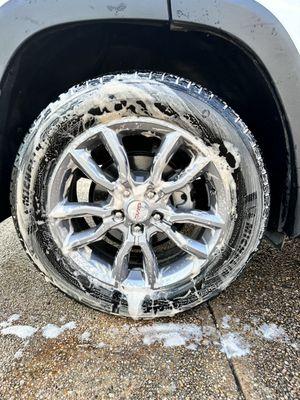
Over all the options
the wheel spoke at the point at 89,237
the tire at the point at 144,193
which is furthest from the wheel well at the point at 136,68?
the wheel spoke at the point at 89,237

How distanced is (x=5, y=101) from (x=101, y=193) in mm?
616

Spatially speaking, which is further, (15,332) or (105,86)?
(15,332)

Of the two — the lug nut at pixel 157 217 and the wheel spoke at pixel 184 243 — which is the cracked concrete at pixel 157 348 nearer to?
the wheel spoke at pixel 184 243

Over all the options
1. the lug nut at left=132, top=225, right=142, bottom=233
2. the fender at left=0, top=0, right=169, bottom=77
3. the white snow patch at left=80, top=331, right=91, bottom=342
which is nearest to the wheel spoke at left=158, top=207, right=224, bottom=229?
the lug nut at left=132, top=225, right=142, bottom=233

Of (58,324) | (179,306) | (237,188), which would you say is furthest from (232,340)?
(58,324)

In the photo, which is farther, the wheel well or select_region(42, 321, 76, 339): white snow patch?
select_region(42, 321, 76, 339): white snow patch

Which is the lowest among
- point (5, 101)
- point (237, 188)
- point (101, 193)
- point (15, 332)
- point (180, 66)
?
point (15, 332)

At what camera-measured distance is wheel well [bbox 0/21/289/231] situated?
→ 5.83ft

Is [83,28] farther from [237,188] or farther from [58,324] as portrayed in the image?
[58,324]

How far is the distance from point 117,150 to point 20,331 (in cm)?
96

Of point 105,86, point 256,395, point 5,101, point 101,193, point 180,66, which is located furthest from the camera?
point 101,193

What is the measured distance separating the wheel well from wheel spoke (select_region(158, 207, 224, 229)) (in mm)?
343

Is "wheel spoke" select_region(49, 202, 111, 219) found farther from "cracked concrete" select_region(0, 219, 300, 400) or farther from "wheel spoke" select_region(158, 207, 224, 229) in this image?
"cracked concrete" select_region(0, 219, 300, 400)

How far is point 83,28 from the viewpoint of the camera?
176 centimetres
